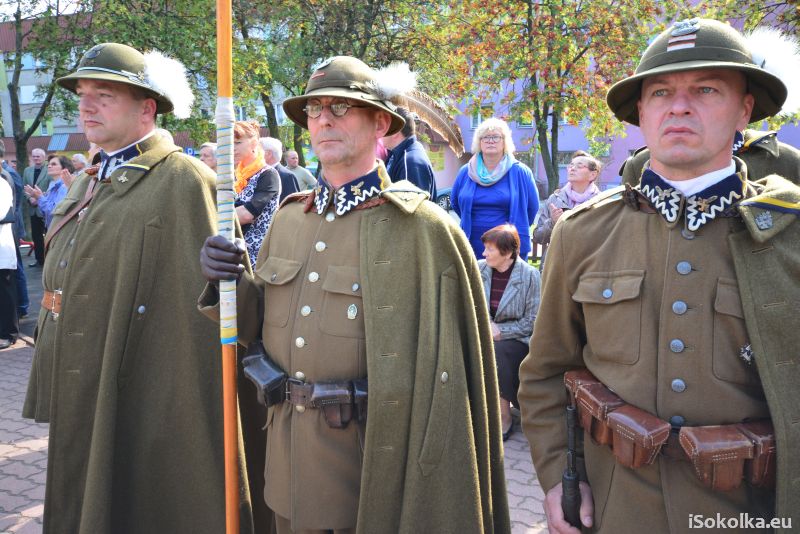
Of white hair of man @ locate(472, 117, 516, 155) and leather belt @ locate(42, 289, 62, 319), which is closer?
leather belt @ locate(42, 289, 62, 319)

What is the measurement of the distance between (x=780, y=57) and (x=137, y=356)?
2698 millimetres

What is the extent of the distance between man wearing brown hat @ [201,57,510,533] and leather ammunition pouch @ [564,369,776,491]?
0.58 meters

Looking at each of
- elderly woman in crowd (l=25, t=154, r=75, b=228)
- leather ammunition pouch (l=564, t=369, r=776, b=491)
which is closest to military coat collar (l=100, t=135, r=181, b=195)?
leather ammunition pouch (l=564, t=369, r=776, b=491)

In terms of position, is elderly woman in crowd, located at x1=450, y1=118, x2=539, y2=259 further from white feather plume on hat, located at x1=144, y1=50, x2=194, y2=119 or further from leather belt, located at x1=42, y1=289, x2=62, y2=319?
leather belt, located at x1=42, y1=289, x2=62, y2=319

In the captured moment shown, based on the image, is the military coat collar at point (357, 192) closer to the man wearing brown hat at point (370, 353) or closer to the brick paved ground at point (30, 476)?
the man wearing brown hat at point (370, 353)

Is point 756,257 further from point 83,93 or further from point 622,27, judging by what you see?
point 622,27

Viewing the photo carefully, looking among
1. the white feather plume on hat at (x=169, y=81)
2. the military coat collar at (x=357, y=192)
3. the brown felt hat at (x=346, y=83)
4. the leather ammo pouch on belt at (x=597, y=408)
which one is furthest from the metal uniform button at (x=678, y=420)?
the white feather plume on hat at (x=169, y=81)

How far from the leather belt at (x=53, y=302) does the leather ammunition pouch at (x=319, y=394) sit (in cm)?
126

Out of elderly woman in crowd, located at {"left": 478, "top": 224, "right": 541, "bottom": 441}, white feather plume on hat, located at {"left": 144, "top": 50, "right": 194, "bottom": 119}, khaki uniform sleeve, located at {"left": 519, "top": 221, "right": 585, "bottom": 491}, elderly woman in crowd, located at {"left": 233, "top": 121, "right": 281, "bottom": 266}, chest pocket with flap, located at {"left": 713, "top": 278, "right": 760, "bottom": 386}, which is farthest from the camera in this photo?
elderly woman in crowd, located at {"left": 233, "top": 121, "right": 281, "bottom": 266}

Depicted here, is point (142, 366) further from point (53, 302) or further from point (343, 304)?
point (343, 304)

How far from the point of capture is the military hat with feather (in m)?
3.10

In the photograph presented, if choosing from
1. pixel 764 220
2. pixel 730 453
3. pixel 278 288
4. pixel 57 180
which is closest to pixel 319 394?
pixel 278 288

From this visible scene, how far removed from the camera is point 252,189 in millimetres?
5227

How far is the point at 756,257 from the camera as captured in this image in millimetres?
1777
